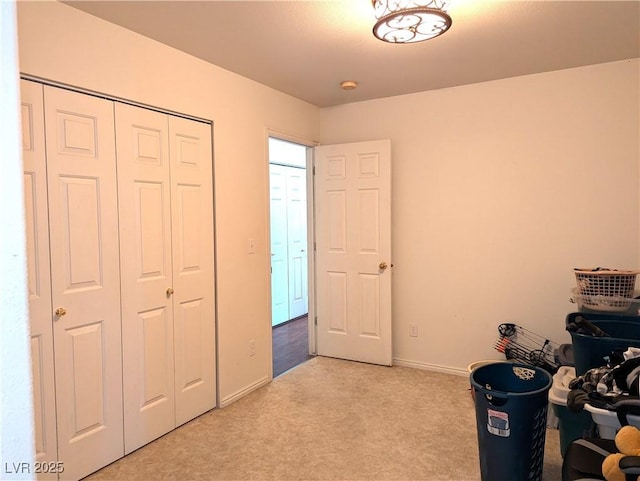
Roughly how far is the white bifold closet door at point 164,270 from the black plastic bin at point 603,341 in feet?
7.41

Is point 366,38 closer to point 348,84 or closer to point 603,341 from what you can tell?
point 348,84

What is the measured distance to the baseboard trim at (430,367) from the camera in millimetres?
3770

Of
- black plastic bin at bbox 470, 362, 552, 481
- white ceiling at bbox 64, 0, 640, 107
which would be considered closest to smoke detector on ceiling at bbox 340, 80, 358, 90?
white ceiling at bbox 64, 0, 640, 107

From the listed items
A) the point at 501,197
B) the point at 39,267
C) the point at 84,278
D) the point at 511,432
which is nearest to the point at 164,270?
the point at 84,278

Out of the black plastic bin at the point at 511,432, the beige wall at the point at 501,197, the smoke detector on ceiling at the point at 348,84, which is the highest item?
the smoke detector on ceiling at the point at 348,84

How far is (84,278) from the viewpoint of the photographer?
2299mm

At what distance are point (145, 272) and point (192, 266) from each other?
365mm

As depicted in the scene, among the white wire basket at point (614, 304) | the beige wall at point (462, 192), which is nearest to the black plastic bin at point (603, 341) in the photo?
the white wire basket at point (614, 304)

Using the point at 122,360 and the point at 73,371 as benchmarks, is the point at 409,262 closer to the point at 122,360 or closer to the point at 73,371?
the point at 122,360

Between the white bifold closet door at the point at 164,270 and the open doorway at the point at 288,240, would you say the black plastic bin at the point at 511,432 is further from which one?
the open doorway at the point at 288,240

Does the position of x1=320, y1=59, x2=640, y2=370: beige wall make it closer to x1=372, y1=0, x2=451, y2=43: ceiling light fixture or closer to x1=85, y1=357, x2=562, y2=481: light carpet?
x1=85, y1=357, x2=562, y2=481: light carpet

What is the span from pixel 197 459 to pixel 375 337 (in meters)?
1.98

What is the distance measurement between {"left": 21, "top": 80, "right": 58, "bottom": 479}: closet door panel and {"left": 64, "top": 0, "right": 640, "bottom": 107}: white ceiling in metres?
0.64

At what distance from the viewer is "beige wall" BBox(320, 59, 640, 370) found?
317cm
